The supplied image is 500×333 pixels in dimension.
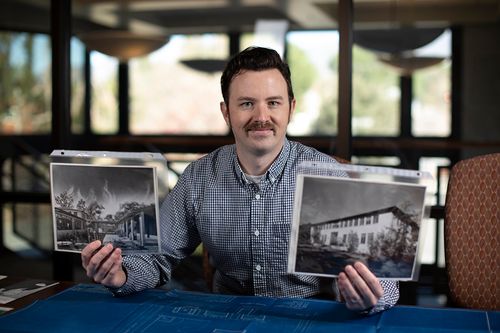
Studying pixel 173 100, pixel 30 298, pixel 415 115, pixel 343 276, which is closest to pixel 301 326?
pixel 343 276

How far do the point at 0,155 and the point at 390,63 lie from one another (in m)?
3.06

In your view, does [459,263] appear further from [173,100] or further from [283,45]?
[173,100]

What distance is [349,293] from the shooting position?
4.63 ft

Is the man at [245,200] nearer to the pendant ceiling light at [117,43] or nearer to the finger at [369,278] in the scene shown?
the finger at [369,278]

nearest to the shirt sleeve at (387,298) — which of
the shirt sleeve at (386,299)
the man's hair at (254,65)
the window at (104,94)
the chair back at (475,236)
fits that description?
the shirt sleeve at (386,299)

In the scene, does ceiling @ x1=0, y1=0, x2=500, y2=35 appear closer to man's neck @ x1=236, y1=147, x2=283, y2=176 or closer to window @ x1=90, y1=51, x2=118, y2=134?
window @ x1=90, y1=51, x2=118, y2=134

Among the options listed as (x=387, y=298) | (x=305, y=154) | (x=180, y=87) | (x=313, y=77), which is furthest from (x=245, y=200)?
(x=180, y=87)

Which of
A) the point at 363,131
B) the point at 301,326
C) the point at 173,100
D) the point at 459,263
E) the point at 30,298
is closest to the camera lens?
the point at 301,326

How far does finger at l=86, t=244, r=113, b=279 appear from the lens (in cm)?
155

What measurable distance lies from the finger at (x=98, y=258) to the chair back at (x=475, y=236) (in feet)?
3.27

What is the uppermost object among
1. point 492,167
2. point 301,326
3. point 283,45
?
point 283,45

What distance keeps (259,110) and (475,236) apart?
29.8 inches

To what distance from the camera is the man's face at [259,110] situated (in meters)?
1.72

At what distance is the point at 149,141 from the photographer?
4.76 m
